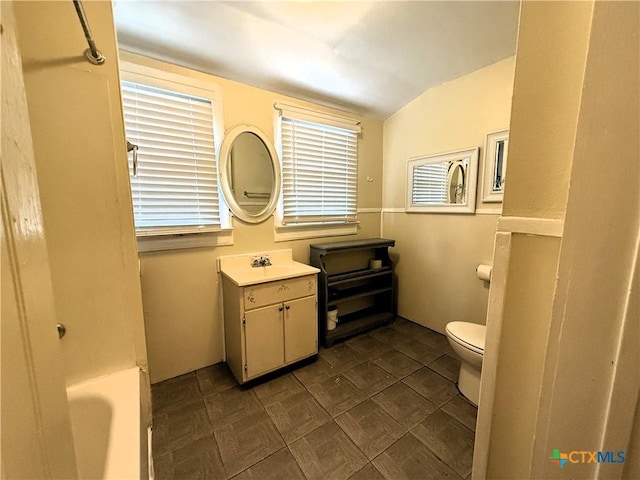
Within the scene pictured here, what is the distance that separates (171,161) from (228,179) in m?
0.40

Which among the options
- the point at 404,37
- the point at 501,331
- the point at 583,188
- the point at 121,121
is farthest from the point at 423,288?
the point at 121,121

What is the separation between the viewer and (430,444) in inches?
53.6

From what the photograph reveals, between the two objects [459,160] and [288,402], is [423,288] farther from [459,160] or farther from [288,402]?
[288,402]

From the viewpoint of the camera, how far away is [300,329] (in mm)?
1969

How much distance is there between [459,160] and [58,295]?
2.70 metres

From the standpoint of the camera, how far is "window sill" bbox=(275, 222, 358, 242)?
2.28m

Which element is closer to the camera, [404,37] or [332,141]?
[404,37]

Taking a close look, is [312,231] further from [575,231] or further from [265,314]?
[575,231]

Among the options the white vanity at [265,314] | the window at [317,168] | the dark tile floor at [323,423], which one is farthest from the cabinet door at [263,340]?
the window at [317,168]

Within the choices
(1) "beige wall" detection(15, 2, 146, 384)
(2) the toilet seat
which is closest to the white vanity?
(1) "beige wall" detection(15, 2, 146, 384)

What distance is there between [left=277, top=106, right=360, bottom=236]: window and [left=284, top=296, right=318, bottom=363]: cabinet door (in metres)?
0.76

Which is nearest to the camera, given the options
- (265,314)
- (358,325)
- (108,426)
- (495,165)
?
(108,426)

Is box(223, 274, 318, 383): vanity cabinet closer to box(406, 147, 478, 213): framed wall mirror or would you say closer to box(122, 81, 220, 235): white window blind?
box(122, 81, 220, 235): white window blind

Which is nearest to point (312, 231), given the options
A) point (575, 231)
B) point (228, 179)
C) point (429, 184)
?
point (228, 179)
